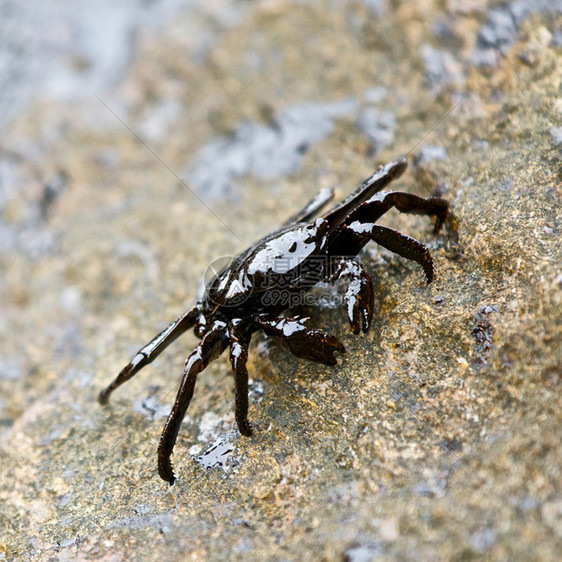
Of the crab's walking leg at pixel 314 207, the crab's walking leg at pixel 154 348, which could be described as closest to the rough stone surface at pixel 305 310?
the crab's walking leg at pixel 154 348

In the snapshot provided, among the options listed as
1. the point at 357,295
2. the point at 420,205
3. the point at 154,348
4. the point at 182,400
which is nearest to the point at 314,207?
the point at 420,205

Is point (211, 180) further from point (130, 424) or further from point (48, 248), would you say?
point (130, 424)

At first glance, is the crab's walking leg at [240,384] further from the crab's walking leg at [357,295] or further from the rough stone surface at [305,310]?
the crab's walking leg at [357,295]

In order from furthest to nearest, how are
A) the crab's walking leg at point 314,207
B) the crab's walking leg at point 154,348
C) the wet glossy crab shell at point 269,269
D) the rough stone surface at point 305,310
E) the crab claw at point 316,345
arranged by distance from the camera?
1. the crab's walking leg at point 314,207
2. the crab's walking leg at point 154,348
3. the wet glossy crab shell at point 269,269
4. the crab claw at point 316,345
5. the rough stone surface at point 305,310

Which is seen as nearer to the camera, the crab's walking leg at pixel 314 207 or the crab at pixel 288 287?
the crab at pixel 288 287

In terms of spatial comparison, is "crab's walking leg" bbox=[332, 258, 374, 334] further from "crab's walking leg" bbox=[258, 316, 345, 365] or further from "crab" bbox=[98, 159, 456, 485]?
"crab's walking leg" bbox=[258, 316, 345, 365]

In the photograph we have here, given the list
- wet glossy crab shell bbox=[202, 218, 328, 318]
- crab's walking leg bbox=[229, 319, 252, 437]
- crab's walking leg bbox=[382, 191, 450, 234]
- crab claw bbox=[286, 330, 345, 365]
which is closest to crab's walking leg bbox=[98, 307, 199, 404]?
wet glossy crab shell bbox=[202, 218, 328, 318]

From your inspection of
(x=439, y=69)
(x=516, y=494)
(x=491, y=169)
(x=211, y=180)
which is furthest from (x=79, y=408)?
(x=439, y=69)
